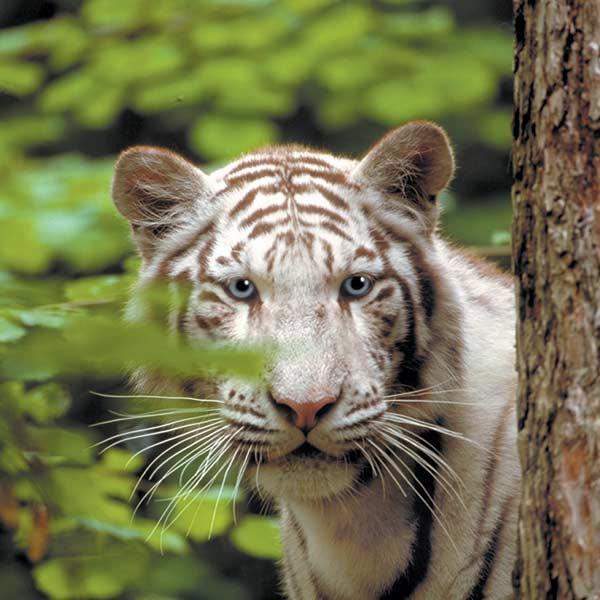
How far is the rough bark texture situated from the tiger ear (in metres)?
1.01

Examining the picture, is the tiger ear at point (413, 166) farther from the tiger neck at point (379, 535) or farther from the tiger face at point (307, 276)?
the tiger neck at point (379, 535)

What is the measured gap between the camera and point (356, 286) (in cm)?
248

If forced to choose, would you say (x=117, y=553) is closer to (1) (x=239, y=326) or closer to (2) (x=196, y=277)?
(1) (x=239, y=326)

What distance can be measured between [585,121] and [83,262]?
6.00 ft

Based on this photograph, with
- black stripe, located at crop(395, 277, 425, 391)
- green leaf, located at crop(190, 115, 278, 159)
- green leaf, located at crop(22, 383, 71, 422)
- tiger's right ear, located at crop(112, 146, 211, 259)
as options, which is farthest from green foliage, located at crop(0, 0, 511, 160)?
green leaf, located at crop(22, 383, 71, 422)

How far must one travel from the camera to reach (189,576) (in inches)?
127

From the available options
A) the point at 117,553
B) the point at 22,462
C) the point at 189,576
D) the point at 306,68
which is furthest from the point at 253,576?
the point at 22,462

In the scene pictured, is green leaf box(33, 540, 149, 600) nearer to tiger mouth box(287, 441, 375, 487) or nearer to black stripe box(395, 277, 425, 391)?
tiger mouth box(287, 441, 375, 487)

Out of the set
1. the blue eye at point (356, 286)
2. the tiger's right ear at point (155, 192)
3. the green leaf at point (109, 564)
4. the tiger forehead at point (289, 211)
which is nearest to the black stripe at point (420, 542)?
the blue eye at point (356, 286)

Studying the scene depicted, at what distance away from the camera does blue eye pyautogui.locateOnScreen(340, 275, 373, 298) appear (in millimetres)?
2463

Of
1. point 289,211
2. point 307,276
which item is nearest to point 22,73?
point 289,211

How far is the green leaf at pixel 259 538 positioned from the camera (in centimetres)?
350

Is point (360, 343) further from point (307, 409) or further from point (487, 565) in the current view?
point (487, 565)

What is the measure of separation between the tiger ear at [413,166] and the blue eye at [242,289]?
46 centimetres
